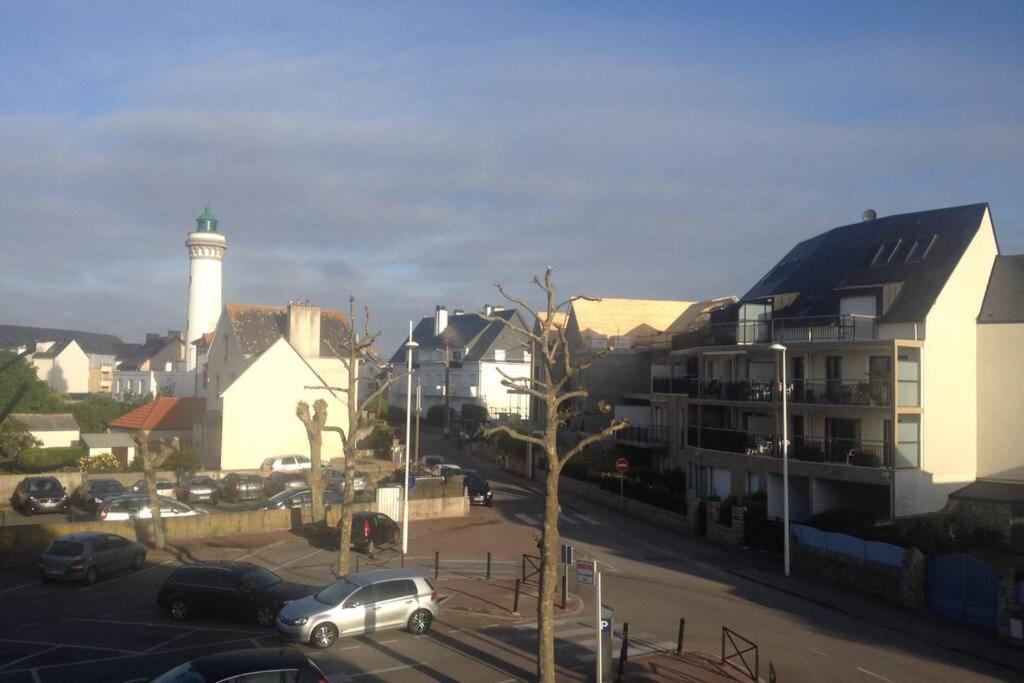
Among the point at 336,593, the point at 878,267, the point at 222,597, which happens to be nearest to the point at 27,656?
the point at 222,597

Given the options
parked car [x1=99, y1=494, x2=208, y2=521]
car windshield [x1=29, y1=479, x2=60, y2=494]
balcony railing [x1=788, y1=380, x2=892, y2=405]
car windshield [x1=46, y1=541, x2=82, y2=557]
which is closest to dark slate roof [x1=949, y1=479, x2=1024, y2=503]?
balcony railing [x1=788, y1=380, x2=892, y2=405]

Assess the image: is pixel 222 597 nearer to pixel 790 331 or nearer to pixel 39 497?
pixel 39 497

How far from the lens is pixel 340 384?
62.9 meters

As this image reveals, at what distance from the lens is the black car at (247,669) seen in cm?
1249

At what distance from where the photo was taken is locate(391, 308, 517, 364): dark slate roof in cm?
8200

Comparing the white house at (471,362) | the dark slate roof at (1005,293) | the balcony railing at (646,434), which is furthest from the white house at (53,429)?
the dark slate roof at (1005,293)

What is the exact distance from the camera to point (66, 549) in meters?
25.1

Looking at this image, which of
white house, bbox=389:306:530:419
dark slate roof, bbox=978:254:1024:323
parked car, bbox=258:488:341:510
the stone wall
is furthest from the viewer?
white house, bbox=389:306:530:419

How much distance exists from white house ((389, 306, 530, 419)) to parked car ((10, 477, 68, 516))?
37.4m

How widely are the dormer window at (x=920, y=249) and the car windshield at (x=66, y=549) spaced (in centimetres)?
3488

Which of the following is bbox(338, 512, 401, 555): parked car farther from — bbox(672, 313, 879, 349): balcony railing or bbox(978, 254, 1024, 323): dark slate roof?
bbox(978, 254, 1024, 323): dark slate roof

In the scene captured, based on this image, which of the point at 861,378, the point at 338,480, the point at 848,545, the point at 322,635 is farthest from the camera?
the point at 338,480

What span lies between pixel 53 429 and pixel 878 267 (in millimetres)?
53127

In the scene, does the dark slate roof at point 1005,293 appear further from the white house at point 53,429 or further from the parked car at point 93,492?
the white house at point 53,429
